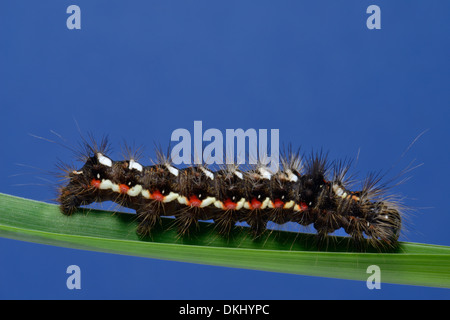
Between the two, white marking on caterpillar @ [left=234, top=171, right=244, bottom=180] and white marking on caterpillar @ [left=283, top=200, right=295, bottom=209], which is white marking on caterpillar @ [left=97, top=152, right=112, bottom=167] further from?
white marking on caterpillar @ [left=283, top=200, right=295, bottom=209]

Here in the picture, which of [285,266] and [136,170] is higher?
[136,170]

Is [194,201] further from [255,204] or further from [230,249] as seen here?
[230,249]

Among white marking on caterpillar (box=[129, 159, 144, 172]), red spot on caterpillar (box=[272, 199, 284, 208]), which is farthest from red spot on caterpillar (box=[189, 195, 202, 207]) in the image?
red spot on caterpillar (box=[272, 199, 284, 208])

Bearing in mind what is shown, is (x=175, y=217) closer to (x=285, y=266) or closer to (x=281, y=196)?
(x=281, y=196)

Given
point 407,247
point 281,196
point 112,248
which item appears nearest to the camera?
point 112,248

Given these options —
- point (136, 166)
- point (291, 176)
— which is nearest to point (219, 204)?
point (291, 176)

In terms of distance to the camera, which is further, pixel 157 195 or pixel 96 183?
pixel 96 183

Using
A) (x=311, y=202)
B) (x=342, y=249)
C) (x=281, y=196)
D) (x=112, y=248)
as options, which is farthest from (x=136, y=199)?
(x=342, y=249)
